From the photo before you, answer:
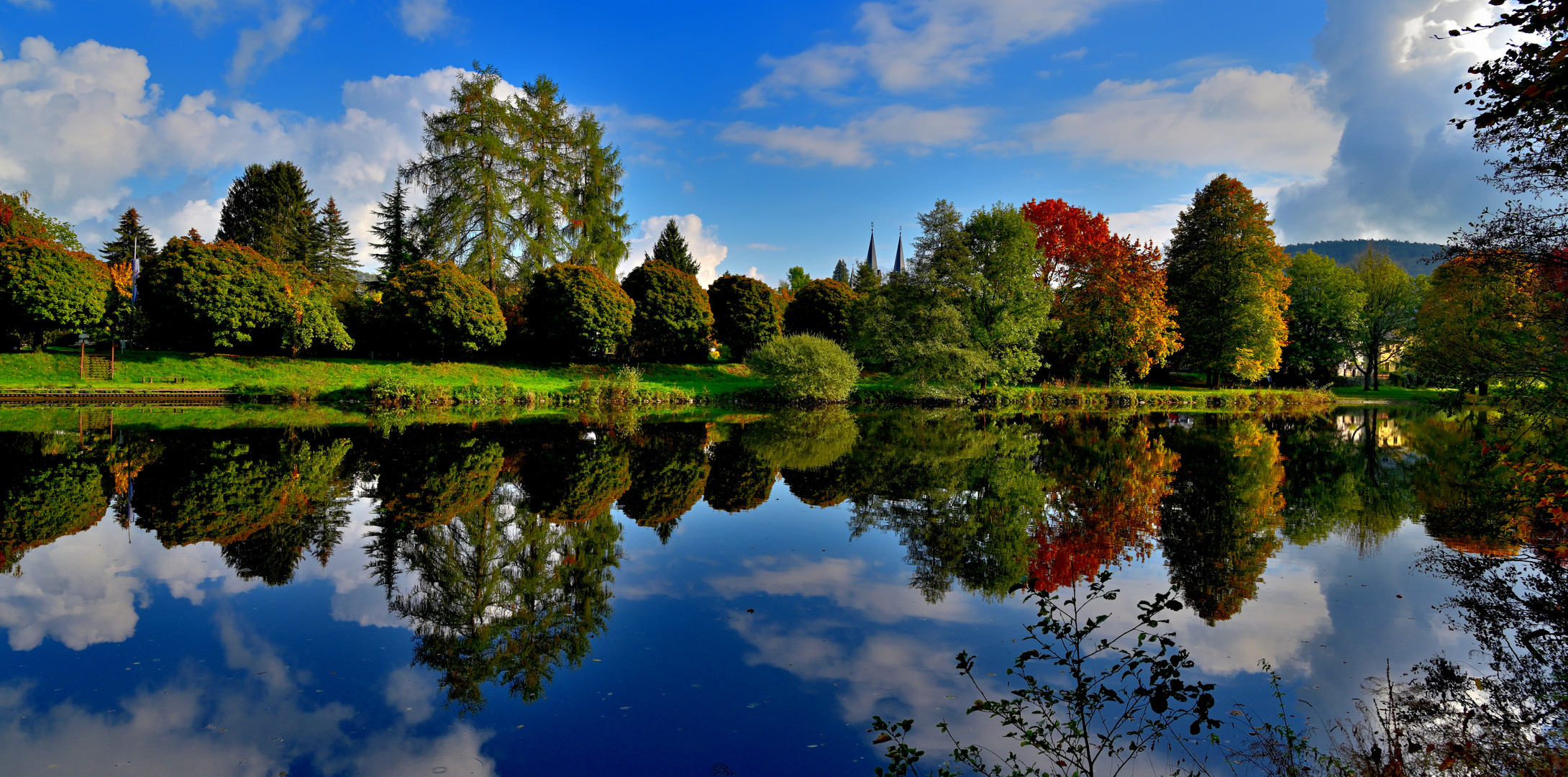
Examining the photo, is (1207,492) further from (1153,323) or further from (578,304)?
(578,304)

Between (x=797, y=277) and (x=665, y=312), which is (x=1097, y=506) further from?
(x=797, y=277)

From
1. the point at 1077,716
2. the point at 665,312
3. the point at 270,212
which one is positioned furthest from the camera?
the point at 270,212

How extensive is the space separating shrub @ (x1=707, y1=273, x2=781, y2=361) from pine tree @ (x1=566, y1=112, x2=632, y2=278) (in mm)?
7269

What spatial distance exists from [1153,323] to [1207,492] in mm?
24897

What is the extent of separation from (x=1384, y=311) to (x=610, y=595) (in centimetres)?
5545

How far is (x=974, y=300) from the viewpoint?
103 ft

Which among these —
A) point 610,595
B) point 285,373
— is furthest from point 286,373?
point 610,595

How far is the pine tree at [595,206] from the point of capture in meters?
42.9

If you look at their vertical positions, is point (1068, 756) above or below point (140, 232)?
below

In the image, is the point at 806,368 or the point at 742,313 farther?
the point at 742,313

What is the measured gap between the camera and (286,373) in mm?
30422

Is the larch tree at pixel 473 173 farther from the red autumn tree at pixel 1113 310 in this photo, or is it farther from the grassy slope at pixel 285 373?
the red autumn tree at pixel 1113 310

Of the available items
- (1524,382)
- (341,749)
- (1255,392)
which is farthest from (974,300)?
(341,749)

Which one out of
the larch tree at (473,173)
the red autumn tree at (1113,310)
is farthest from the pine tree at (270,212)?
the red autumn tree at (1113,310)
